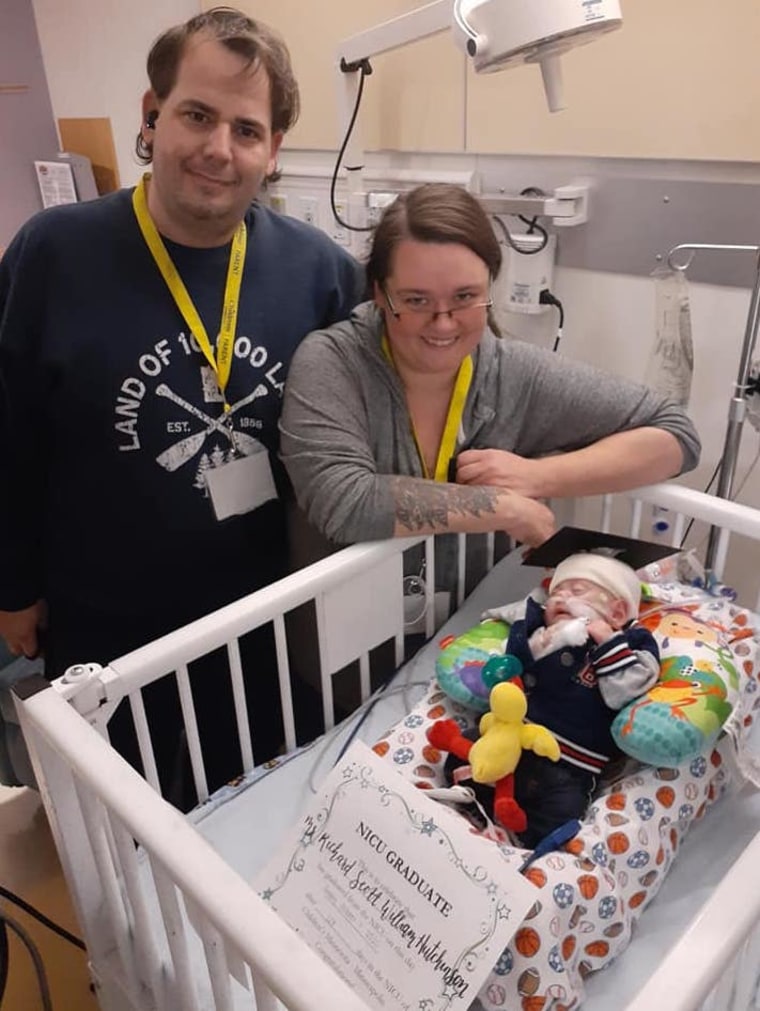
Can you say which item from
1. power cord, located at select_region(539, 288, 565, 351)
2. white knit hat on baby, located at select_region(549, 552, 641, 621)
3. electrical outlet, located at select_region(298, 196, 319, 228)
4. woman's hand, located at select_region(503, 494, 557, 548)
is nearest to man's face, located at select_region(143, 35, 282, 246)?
woman's hand, located at select_region(503, 494, 557, 548)

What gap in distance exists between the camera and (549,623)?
116cm

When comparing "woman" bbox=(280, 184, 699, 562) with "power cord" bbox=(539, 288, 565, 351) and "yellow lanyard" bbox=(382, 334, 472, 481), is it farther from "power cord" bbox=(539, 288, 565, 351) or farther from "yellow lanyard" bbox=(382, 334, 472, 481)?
"power cord" bbox=(539, 288, 565, 351)

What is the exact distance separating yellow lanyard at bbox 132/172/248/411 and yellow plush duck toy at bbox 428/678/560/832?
23.5 inches

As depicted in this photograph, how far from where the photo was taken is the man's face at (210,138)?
117 cm

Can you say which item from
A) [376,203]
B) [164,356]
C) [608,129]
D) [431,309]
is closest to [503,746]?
[431,309]

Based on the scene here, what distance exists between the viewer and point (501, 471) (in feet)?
4.29

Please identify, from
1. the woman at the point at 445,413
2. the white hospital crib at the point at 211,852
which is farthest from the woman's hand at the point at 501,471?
the white hospital crib at the point at 211,852

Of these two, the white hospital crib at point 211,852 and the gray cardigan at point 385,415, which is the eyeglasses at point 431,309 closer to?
the gray cardigan at point 385,415

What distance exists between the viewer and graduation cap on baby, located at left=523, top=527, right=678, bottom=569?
1.22m

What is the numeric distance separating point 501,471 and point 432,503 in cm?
14

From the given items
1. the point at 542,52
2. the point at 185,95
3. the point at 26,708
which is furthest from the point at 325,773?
the point at 542,52

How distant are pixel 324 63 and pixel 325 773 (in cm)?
186

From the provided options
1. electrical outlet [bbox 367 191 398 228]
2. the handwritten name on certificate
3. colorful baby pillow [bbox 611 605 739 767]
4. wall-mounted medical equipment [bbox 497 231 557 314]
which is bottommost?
the handwritten name on certificate

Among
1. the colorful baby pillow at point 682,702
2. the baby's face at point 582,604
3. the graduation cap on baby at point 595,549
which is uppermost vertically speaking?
the graduation cap on baby at point 595,549
